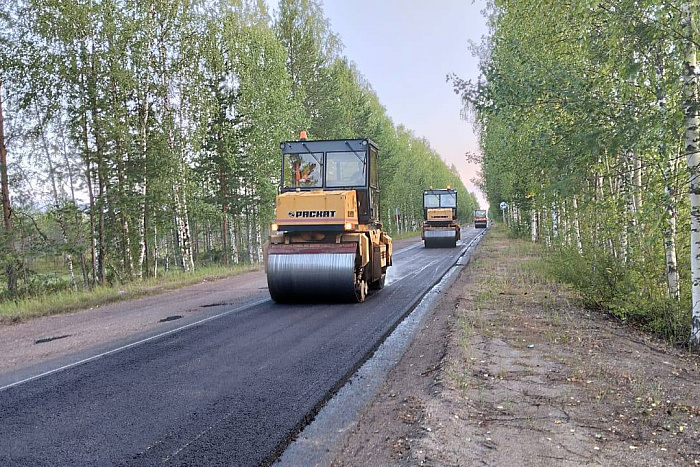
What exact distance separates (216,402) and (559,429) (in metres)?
2.83

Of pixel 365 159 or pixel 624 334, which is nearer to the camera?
pixel 624 334

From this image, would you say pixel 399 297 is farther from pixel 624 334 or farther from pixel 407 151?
pixel 407 151

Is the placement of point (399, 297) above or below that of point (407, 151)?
below

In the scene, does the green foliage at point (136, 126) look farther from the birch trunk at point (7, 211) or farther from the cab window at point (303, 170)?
the cab window at point (303, 170)

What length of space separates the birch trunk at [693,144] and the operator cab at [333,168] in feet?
19.3

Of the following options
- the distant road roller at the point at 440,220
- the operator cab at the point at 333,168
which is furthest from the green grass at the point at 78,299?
the distant road roller at the point at 440,220

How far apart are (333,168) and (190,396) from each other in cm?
688

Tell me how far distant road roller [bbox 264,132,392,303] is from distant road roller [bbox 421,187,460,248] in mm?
18190

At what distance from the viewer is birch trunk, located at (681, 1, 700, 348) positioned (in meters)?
5.86

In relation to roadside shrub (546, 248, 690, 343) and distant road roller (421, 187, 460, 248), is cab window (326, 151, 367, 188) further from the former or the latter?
distant road roller (421, 187, 460, 248)

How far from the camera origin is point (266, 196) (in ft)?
76.6

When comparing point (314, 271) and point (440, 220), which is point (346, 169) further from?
point (440, 220)

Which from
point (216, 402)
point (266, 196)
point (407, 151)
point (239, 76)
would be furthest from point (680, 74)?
point (407, 151)

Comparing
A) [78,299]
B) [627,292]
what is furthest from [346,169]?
[78,299]
